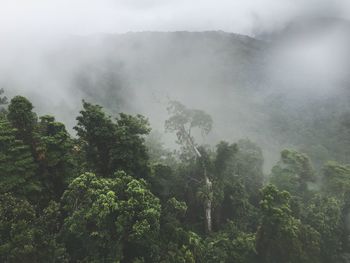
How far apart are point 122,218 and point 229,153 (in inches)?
756

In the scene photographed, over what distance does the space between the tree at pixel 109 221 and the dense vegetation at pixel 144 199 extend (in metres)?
0.07

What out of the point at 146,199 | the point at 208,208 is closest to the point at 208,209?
the point at 208,208

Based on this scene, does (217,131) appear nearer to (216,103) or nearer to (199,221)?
(216,103)

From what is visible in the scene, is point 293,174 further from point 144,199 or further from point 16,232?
point 16,232

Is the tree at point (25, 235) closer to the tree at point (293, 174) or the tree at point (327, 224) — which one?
the tree at point (327, 224)

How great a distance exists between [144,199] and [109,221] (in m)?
2.72

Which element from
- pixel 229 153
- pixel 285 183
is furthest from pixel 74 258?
pixel 285 183

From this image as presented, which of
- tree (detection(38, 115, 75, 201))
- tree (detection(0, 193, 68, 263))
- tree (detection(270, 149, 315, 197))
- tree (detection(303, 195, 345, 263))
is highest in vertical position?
tree (detection(270, 149, 315, 197))

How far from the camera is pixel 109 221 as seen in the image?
24.8m

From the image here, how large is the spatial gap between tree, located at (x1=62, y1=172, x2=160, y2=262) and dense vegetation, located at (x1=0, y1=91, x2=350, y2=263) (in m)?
0.07

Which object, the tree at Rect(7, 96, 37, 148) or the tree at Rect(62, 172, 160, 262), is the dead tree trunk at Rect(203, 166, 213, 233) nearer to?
the tree at Rect(62, 172, 160, 262)

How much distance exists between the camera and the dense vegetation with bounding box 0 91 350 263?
24484 millimetres

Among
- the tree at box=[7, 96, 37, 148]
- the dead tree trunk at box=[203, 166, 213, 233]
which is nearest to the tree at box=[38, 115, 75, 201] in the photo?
the tree at box=[7, 96, 37, 148]

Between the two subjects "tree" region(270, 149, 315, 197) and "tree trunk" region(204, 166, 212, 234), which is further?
"tree" region(270, 149, 315, 197)
